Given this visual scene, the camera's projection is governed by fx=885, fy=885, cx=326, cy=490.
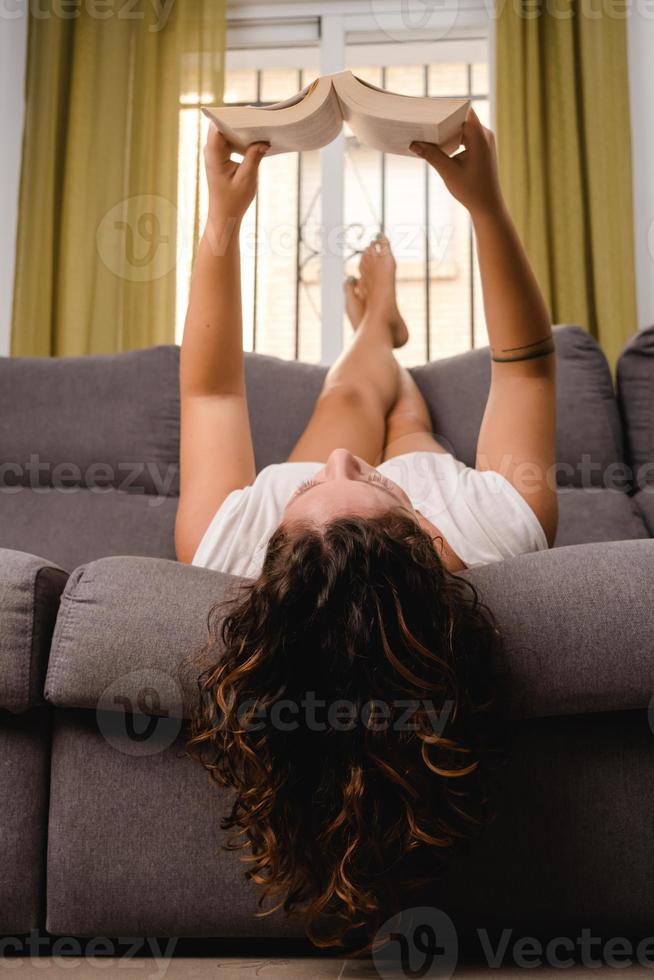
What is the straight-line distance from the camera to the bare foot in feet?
7.29

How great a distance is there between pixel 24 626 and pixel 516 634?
559 mm

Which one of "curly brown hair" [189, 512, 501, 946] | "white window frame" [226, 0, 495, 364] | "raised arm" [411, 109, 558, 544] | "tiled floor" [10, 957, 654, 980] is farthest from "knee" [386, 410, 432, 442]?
"white window frame" [226, 0, 495, 364]

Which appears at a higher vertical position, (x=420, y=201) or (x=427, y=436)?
(x=420, y=201)

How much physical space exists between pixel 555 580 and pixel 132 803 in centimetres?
54

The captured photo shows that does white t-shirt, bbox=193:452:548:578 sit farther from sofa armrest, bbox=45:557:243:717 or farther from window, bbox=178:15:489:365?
window, bbox=178:15:489:365

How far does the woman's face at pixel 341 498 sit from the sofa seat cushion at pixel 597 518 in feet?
2.75

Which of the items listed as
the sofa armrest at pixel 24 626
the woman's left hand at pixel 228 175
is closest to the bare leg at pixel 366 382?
the woman's left hand at pixel 228 175

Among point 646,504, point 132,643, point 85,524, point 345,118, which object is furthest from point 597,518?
point 132,643

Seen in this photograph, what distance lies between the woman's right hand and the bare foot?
0.81 meters

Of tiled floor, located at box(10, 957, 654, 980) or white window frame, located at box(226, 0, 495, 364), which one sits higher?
white window frame, located at box(226, 0, 495, 364)

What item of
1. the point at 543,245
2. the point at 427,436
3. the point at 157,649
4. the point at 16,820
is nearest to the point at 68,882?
the point at 16,820

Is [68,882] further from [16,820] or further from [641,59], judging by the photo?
[641,59]

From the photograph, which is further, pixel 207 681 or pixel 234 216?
pixel 234 216

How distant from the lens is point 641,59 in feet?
10.00
